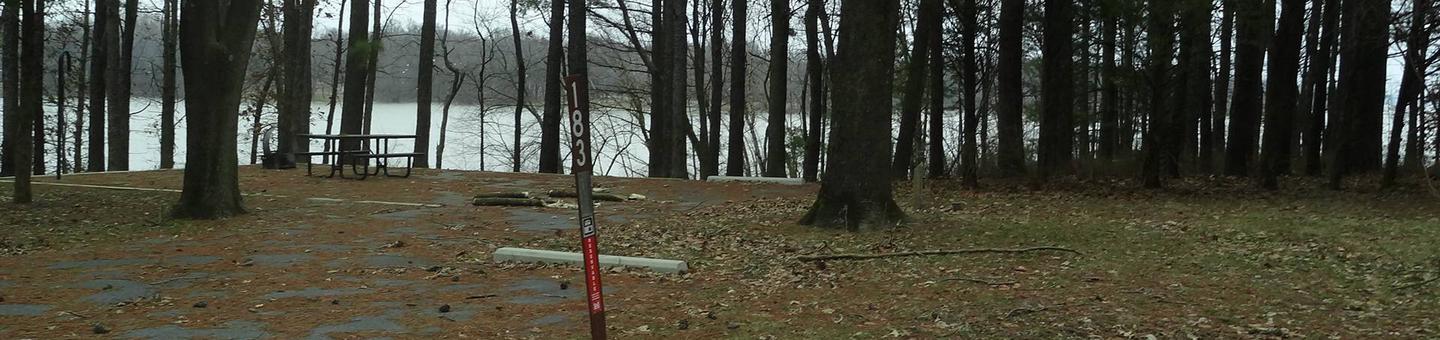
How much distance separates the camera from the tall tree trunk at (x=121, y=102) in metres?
24.2

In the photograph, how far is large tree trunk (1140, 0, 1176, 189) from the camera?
41.2 feet

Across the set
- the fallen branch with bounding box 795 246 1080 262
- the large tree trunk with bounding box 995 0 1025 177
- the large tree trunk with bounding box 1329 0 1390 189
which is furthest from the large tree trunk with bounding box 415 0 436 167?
the fallen branch with bounding box 795 246 1080 262

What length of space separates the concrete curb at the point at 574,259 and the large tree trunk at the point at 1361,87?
782 centimetres

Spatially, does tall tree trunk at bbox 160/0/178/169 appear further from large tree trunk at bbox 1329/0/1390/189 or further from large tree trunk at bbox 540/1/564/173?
large tree trunk at bbox 1329/0/1390/189

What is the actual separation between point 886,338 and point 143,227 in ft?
23.6

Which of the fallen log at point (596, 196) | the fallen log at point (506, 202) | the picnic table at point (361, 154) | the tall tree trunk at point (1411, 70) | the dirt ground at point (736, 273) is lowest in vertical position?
the dirt ground at point (736, 273)

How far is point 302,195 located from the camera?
513 inches

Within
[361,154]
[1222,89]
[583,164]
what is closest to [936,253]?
[583,164]

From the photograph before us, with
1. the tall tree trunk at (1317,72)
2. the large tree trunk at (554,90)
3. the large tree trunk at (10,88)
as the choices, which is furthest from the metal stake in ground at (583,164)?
the large tree trunk at (554,90)

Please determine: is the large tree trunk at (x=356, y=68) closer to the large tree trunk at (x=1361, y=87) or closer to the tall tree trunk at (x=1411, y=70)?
the large tree trunk at (x=1361, y=87)

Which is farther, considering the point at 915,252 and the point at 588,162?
the point at 915,252

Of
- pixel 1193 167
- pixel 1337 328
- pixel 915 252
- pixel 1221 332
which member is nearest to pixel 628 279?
pixel 915 252

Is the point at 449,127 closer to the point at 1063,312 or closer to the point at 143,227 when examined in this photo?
the point at 143,227

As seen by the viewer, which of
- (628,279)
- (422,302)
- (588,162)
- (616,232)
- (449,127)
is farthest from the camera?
(449,127)
